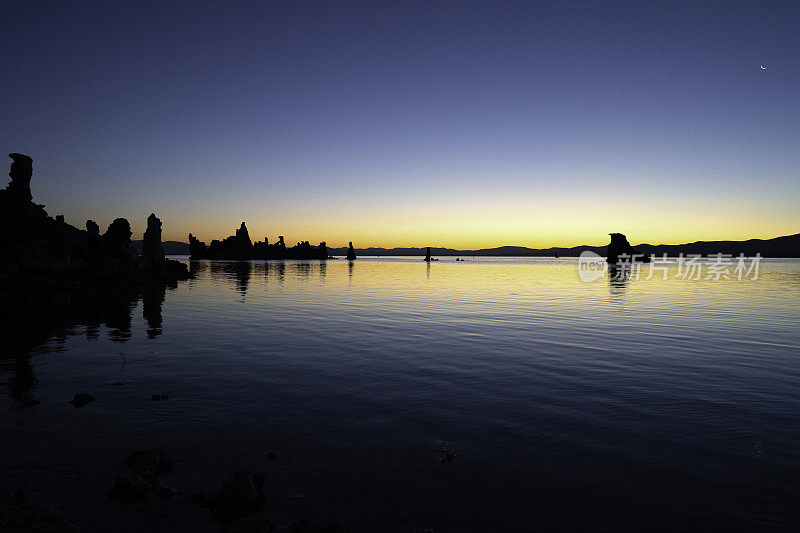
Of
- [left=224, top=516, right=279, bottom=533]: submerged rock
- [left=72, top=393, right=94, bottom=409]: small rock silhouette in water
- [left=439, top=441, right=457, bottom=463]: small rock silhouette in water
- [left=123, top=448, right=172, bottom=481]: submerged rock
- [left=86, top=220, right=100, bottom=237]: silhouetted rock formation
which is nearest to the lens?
[left=224, top=516, right=279, bottom=533]: submerged rock

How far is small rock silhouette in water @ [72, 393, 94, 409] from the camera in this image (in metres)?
11.9

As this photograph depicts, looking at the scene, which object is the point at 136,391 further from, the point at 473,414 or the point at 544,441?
the point at 544,441

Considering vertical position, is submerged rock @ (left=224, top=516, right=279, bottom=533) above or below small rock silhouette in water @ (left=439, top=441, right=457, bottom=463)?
above

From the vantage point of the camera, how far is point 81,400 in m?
12.0

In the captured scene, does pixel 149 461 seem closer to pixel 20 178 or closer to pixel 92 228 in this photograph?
pixel 20 178

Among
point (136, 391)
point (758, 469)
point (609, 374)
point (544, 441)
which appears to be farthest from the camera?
point (609, 374)

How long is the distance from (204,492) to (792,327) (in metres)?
32.7

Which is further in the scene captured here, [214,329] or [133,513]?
[214,329]

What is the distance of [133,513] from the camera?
22.4 ft

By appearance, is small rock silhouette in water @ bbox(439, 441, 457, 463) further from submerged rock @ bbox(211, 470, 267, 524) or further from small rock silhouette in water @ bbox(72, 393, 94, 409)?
small rock silhouette in water @ bbox(72, 393, 94, 409)

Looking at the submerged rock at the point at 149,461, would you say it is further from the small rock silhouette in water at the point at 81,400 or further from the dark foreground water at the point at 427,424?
the small rock silhouette in water at the point at 81,400

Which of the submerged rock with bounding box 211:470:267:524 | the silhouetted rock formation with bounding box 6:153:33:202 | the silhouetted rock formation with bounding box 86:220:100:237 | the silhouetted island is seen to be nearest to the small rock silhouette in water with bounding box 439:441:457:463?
the submerged rock with bounding box 211:470:267:524

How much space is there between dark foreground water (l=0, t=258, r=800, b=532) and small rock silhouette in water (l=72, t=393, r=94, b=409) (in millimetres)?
343

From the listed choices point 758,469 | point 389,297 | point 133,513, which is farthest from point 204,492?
point 389,297
